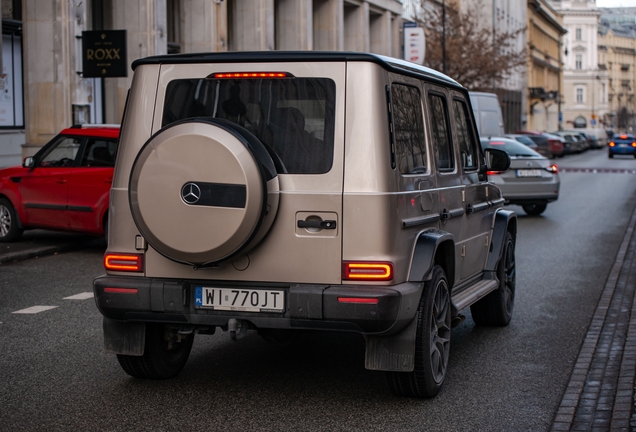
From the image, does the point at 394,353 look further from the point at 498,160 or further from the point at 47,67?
the point at 47,67

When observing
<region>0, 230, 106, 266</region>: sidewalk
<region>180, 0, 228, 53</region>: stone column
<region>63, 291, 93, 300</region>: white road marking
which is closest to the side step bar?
<region>63, 291, 93, 300</region>: white road marking

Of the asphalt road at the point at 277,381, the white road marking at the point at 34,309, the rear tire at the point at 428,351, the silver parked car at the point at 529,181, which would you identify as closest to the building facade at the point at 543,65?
the silver parked car at the point at 529,181

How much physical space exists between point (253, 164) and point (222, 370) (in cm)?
193

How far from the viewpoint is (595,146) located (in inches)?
3644

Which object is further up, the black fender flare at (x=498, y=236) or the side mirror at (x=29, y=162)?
the side mirror at (x=29, y=162)

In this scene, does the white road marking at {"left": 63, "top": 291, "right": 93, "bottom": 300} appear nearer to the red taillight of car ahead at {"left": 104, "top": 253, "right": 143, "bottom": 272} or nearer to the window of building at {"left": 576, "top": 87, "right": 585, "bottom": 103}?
the red taillight of car ahead at {"left": 104, "top": 253, "right": 143, "bottom": 272}

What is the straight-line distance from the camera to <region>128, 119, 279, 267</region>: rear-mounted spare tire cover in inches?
205

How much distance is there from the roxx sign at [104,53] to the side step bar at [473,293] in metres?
14.6

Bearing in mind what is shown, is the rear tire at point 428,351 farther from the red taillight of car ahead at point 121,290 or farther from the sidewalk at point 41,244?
the sidewalk at point 41,244

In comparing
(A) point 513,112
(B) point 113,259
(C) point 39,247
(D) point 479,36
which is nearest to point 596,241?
(C) point 39,247

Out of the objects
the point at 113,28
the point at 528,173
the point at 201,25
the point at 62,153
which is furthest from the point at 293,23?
the point at 62,153

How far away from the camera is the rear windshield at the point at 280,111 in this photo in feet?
17.9

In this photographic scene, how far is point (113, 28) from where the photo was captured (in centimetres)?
2695

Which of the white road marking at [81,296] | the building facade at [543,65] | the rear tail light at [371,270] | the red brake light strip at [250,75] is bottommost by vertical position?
the white road marking at [81,296]
